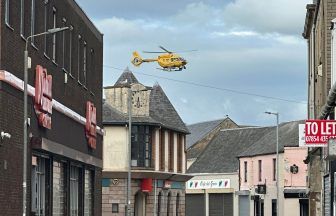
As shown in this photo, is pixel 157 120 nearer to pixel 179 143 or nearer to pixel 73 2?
pixel 179 143

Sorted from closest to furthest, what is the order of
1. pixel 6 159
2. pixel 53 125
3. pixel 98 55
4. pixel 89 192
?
pixel 6 159 → pixel 53 125 → pixel 89 192 → pixel 98 55

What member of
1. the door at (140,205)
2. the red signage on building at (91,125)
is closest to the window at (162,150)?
the door at (140,205)

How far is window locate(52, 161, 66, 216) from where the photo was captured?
38.0 m

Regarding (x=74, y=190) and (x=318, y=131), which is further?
(x=74, y=190)

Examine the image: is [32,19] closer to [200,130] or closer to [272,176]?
[272,176]

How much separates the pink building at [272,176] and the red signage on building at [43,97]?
3713 centimetres

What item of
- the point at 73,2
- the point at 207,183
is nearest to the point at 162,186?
the point at 207,183

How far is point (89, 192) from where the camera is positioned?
4847 centimetres

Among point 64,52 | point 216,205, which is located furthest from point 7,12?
point 216,205

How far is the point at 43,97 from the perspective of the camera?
112 ft

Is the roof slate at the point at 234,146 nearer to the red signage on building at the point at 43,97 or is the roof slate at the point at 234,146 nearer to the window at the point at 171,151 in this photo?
the window at the point at 171,151

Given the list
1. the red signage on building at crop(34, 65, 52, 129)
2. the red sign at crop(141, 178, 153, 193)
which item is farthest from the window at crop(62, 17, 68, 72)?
the red sign at crop(141, 178, 153, 193)

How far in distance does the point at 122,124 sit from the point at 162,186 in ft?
21.7

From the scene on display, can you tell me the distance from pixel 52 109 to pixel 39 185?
9.92 ft
